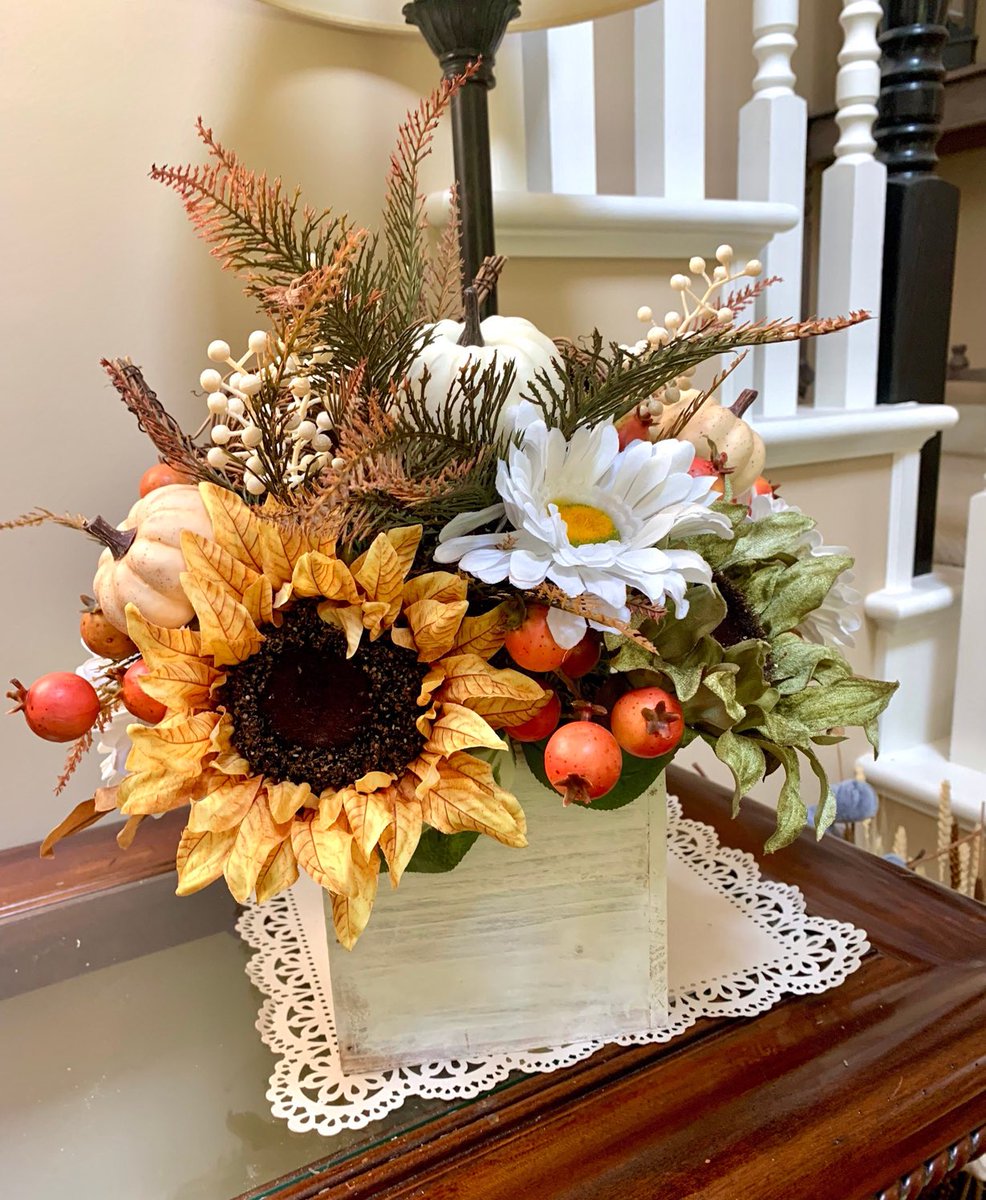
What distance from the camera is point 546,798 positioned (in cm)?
46

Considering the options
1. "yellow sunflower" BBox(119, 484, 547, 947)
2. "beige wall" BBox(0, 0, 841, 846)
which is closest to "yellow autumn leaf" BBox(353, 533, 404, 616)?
"yellow sunflower" BBox(119, 484, 547, 947)

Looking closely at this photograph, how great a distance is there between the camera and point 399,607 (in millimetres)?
397

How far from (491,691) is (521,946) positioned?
0.17 meters

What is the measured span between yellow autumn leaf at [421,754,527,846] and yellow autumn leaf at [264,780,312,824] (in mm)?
52

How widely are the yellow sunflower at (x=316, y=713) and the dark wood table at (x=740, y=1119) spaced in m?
0.13

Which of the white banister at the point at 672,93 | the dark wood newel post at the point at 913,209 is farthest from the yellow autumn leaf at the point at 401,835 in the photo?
the dark wood newel post at the point at 913,209

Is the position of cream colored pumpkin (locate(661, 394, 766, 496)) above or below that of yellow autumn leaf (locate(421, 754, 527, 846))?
above

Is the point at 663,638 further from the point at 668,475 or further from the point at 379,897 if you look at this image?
the point at 379,897

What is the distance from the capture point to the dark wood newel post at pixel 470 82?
1.97ft

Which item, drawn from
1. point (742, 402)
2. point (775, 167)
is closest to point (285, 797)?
point (742, 402)

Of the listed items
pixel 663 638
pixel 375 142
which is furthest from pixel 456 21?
pixel 663 638

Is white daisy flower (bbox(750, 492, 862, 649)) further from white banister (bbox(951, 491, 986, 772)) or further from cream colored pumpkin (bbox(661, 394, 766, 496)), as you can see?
white banister (bbox(951, 491, 986, 772))

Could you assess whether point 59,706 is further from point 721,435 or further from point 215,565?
point 721,435

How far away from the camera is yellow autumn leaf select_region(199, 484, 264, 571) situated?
0.39 m
